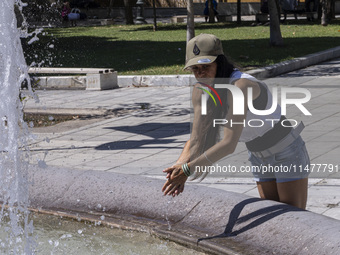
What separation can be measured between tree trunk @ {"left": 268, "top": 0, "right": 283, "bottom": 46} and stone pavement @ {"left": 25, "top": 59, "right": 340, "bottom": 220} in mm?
4184

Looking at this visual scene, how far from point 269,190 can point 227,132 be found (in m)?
0.84

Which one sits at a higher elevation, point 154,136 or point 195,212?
point 195,212

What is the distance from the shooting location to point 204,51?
381 centimetres

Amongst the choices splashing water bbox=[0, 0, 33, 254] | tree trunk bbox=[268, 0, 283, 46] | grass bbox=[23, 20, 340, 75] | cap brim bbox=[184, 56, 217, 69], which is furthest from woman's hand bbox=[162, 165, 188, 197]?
tree trunk bbox=[268, 0, 283, 46]

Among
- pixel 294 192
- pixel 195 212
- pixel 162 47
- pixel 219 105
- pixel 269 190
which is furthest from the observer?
pixel 162 47

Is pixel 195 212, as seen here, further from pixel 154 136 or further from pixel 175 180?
pixel 154 136

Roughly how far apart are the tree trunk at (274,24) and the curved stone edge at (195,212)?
12.5 metres

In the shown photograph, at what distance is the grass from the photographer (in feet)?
53.8

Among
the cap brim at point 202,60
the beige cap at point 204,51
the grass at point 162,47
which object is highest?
the beige cap at point 204,51

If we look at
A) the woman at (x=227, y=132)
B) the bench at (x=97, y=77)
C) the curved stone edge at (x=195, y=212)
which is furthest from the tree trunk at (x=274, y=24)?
the woman at (x=227, y=132)

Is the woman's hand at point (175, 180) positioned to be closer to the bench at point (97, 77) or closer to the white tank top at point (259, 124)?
the white tank top at point (259, 124)

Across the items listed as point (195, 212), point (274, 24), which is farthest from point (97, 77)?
point (195, 212)

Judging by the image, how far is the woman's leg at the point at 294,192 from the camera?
4.27 metres

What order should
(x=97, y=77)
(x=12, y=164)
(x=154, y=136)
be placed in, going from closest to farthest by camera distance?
1. (x=12, y=164)
2. (x=154, y=136)
3. (x=97, y=77)
